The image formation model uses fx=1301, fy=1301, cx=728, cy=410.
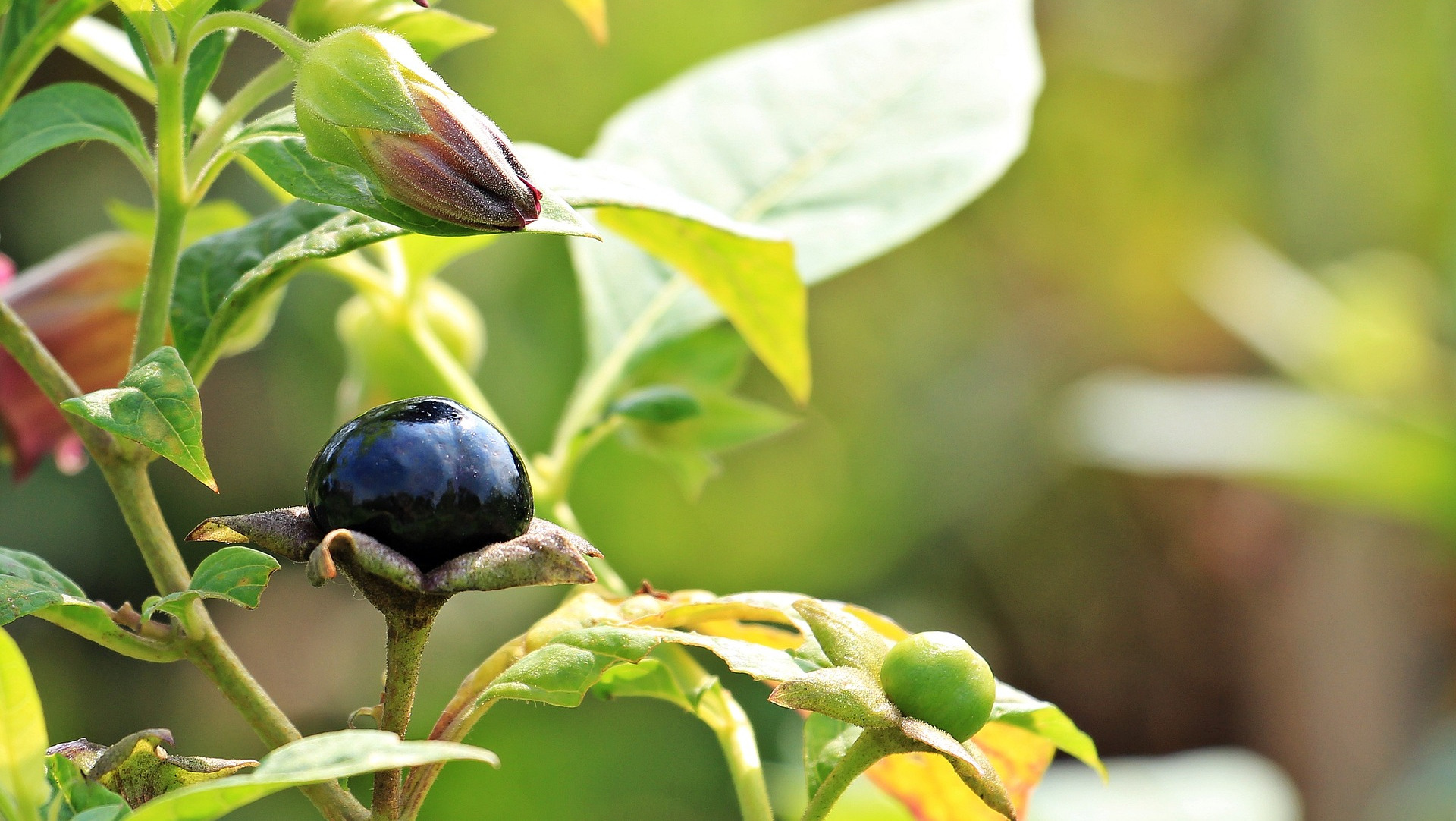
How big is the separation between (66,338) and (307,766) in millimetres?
384

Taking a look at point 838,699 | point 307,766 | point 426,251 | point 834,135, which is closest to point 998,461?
point 834,135

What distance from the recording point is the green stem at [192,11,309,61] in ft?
1.09

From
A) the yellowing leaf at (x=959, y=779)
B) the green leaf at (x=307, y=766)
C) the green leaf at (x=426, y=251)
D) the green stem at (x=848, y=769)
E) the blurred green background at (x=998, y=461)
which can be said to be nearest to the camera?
the green leaf at (x=307, y=766)

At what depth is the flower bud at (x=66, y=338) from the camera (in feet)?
1.84

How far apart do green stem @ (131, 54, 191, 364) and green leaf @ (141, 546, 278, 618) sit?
9 centimetres

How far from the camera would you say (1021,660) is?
2.82 meters

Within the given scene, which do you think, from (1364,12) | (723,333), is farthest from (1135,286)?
(723,333)

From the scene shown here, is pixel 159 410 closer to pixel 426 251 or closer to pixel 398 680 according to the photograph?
pixel 398 680

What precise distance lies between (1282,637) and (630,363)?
7.82ft

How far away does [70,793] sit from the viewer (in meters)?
0.31

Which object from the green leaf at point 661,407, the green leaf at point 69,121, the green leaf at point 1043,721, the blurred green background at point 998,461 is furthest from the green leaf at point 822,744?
the blurred green background at point 998,461

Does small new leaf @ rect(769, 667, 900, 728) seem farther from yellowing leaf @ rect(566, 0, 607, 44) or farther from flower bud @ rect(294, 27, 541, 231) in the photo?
yellowing leaf @ rect(566, 0, 607, 44)

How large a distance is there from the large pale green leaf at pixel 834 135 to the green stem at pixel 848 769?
0.32 metres

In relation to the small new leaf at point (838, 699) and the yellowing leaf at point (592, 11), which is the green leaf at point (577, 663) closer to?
the small new leaf at point (838, 699)
